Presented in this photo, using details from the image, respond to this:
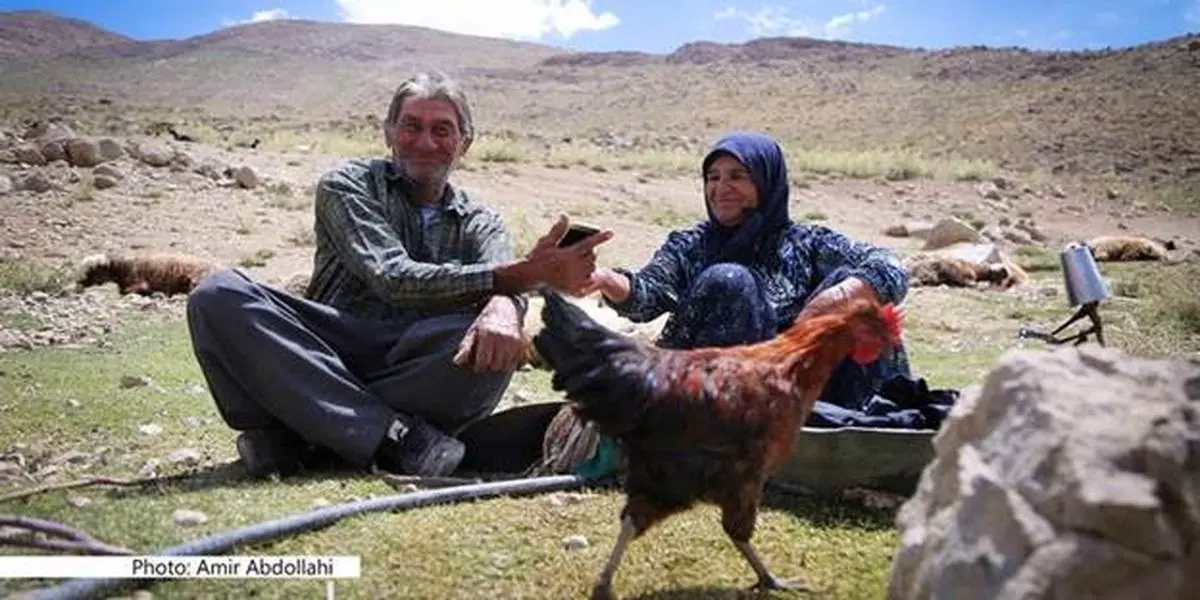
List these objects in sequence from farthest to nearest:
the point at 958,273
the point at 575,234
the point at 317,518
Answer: the point at 958,273
the point at 575,234
the point at 317,518

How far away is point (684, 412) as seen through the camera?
2.77m

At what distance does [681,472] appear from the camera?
9.06 feet

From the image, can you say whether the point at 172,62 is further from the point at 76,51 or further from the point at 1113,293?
the point at 1113,293

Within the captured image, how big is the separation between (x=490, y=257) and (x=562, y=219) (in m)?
0.68

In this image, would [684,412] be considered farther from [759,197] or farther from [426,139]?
[426,139]

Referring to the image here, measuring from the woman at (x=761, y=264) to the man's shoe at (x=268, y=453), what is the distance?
1437mm

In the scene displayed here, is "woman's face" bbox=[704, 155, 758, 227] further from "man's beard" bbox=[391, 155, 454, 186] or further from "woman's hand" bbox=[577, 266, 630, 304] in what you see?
"man's beard" bbox=[391, 155, 454, 186]

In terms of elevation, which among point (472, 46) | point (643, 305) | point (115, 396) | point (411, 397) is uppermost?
point (472, 46)

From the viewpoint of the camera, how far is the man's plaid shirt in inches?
152

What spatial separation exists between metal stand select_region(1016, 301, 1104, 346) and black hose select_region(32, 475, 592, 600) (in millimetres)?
3423


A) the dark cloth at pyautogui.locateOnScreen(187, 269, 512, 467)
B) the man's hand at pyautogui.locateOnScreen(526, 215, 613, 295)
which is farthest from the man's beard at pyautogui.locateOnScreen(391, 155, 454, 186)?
the man's hand at pyautogui.locateOnScreen(526, 215, 613, 295)

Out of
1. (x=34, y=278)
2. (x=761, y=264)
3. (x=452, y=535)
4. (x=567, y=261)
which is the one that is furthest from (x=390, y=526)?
(x=34, y=278)

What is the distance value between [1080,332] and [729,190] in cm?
333

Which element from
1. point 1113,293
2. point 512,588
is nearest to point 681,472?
point 512,588
